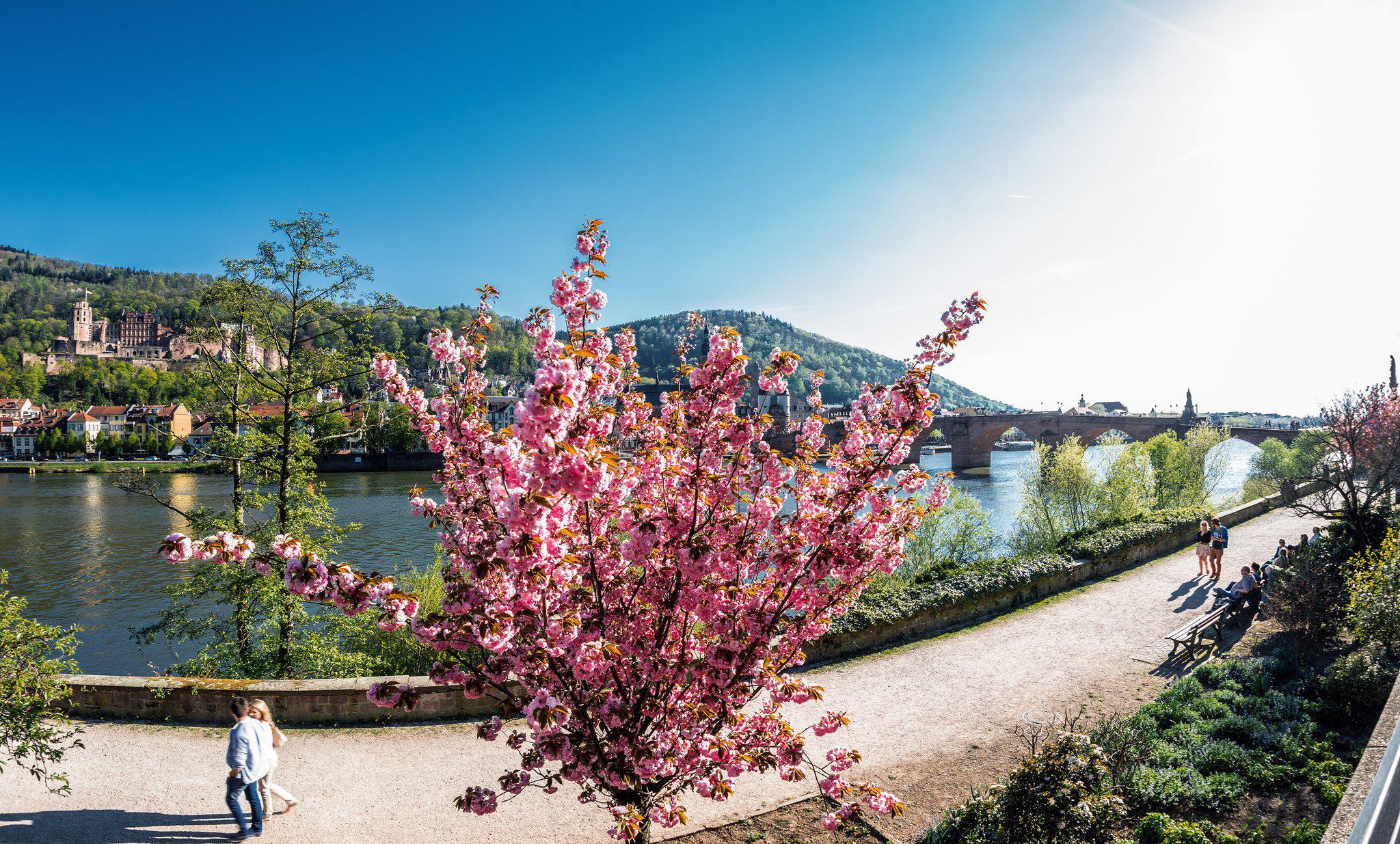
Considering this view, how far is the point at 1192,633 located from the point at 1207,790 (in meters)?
5.68

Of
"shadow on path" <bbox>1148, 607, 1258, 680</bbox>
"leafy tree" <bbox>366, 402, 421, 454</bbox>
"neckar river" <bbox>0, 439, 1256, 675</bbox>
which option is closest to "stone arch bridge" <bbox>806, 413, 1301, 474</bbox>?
"neckar river" <bbox>0, 439, 1256, 675</bbox>

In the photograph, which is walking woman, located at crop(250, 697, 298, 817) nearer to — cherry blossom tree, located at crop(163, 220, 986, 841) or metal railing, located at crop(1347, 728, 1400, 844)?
cherry blossom tree, located at crop(163, 220, 986, 841)

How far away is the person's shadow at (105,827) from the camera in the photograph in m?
5.61

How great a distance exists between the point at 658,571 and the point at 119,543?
38.1 m

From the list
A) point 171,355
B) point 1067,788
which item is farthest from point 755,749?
point 171,355

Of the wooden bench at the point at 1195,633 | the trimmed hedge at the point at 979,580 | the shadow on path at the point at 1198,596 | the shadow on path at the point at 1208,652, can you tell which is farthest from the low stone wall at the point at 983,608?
the shadow on path at the point at 1208,652

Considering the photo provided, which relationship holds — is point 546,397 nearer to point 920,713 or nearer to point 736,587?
point 736,587

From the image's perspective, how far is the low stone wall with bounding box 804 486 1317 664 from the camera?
10.4 meters

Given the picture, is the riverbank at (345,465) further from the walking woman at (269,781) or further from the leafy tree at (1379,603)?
the leafy tree at (1379,603)

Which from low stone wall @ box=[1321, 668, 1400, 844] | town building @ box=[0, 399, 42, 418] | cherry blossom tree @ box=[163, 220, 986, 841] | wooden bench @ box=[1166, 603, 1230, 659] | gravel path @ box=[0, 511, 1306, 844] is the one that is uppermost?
town building @ box=[0, 399, 42, 418]

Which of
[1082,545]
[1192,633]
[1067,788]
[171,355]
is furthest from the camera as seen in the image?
[171,355]

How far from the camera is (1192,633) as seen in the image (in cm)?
1052

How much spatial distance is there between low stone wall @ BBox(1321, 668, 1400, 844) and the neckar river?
3458mm

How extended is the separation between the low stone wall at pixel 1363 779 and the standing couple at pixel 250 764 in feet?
25.8
